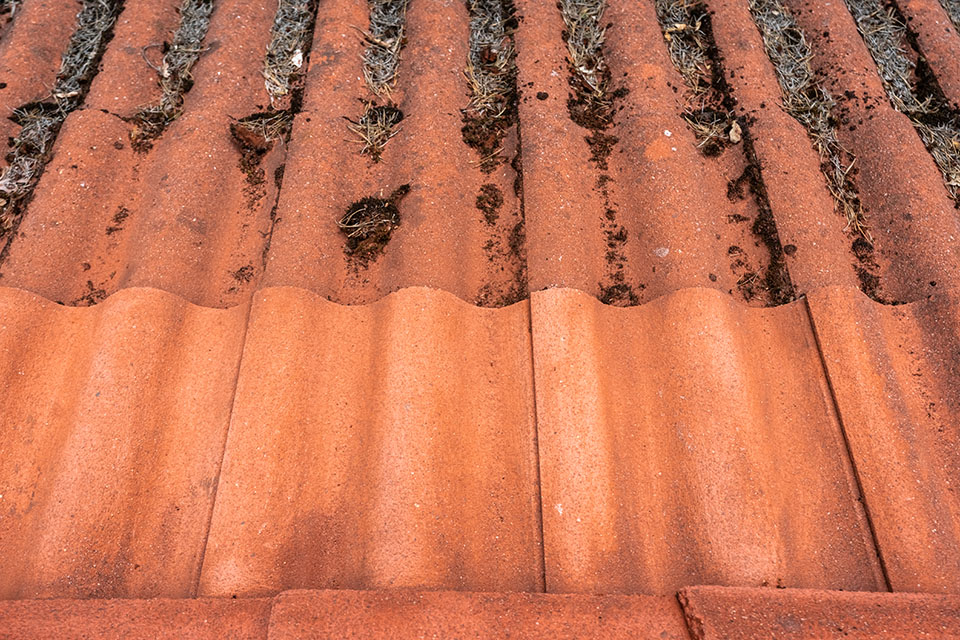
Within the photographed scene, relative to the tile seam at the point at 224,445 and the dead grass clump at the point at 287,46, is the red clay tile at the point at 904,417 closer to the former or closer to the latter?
the tile seam at the point at 224,445

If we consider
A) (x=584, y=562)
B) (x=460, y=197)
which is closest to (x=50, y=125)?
(x=460, y=197)

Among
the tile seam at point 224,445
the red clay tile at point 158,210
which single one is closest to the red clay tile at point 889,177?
the tile seam at point 224,445

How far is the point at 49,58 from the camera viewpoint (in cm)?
255

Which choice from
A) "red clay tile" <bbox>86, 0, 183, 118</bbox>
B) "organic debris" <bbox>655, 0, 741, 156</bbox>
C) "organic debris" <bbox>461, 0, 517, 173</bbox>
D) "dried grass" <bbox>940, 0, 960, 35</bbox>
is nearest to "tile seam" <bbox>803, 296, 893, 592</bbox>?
"organic debris" <bbox>655, 0, 741, 156</bbox>

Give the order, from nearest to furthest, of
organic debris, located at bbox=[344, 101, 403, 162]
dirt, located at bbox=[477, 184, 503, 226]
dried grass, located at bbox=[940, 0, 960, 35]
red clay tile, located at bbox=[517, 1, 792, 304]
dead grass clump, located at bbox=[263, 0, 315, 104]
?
red clay tile, located at bbox=[517, 1, 792, 304]
dirt, located at bbox=[477, 184, 503, 226]
organic debris, located at bbox=[344, 101, 403, 162]
dead grass clump, located at bbox=[263, 0, 315, 104]
dried grass, located at bbox=[940, 0, 960, 35]

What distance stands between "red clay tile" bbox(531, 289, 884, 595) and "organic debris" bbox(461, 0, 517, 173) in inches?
30.1

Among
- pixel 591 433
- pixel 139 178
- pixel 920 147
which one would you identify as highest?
pixel 920 147

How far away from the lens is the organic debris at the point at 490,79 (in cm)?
219

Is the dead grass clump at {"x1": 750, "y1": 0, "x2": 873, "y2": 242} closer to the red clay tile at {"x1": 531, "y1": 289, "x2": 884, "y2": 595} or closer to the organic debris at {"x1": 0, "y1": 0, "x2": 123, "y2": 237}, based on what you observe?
the red clay tile at {"x1": 531, "y1": 289, "x2": 884, "y2": 595}

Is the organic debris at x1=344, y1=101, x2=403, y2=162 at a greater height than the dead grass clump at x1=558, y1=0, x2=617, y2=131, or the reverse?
the dead grass clump at x1=558, y1=0, x2=617, y2=131

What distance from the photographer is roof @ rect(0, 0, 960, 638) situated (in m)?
1.41

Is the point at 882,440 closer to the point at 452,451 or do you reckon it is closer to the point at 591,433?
the point at 591,433

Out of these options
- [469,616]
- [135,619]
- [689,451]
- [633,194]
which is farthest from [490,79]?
[135,619]

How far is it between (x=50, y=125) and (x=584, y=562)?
8.56ft
